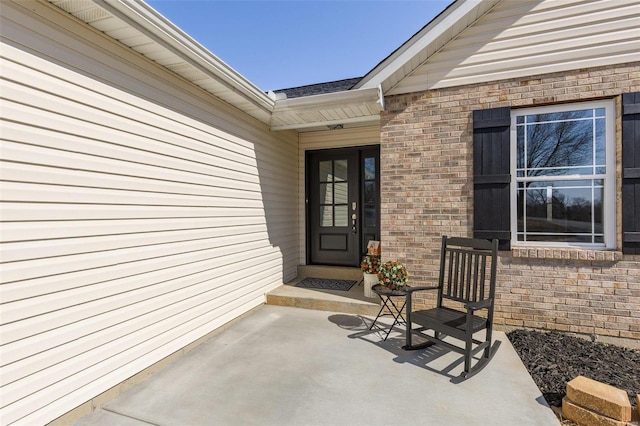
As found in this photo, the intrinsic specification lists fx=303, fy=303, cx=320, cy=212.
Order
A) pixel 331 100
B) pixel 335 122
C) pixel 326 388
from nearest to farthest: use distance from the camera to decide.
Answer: pixel 326 388
pixel 331 100
pixel 335 122

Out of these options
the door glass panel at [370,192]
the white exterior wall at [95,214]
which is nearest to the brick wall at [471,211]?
the door glass panel at [370,192]

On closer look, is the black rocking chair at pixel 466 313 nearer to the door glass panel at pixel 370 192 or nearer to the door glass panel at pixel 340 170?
the door glass panel at pixel 370 192

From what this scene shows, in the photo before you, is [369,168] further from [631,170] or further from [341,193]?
[631,170]

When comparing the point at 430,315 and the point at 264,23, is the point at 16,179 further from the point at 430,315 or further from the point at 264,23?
the point at 264,23

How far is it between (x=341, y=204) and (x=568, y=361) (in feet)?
12.1

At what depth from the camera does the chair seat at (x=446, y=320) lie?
265 centimetres

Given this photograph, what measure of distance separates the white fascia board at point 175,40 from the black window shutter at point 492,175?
9.02ft

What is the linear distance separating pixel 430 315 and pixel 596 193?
2287 millimetres

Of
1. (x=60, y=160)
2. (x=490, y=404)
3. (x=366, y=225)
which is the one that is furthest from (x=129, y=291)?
(x=366, y=225)

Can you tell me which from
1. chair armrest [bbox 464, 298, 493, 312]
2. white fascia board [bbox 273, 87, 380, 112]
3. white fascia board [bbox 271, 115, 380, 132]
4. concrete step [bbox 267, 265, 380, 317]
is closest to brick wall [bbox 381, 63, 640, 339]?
white fascia board [bbox 271, 115, 380, 132]

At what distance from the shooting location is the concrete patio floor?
6.84ft

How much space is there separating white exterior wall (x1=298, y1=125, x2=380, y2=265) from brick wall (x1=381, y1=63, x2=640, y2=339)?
130 cm

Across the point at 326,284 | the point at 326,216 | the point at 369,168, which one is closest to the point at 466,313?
the point at 326,284

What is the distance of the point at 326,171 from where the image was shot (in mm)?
5707
